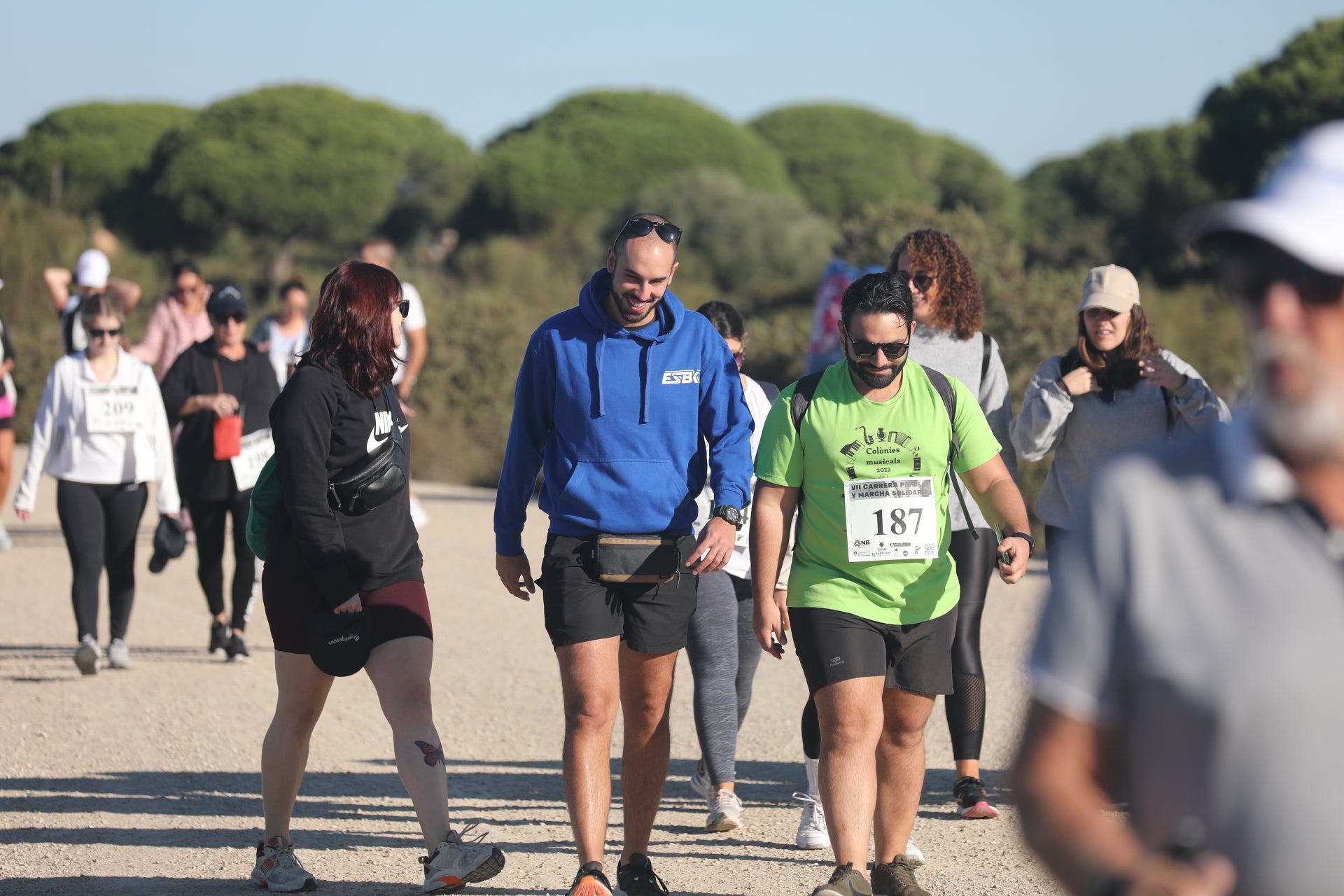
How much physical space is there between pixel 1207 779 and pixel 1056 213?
6871 centimetres

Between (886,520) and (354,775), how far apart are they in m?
3.11

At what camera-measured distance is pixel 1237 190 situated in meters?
37.4

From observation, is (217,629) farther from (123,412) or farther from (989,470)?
(989,470)

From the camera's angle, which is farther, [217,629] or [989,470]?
[217,629]

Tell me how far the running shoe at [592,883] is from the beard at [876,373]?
1595mm

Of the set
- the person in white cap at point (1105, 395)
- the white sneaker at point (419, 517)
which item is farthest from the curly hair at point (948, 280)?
the white sneaker at point (419, 517)

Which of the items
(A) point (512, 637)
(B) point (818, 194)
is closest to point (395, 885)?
(A) point (512, 637)

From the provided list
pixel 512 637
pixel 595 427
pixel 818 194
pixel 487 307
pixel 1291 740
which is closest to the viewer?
pixel 1291 740

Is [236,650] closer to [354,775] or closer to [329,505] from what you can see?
[354,775]

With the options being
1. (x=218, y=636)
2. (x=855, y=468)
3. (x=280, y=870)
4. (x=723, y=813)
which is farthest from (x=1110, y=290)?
(x=218, y=636)

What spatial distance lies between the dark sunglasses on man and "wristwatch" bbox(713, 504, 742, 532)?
602 mm

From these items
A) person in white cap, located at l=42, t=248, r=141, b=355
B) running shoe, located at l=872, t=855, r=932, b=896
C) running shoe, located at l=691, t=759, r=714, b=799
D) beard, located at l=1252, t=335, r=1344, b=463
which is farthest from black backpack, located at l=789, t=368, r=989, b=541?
person in white cap, located at l=42, t=248, r=141, b=355

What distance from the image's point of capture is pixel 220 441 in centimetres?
835

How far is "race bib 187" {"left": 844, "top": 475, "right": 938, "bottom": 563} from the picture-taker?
4.51 m
